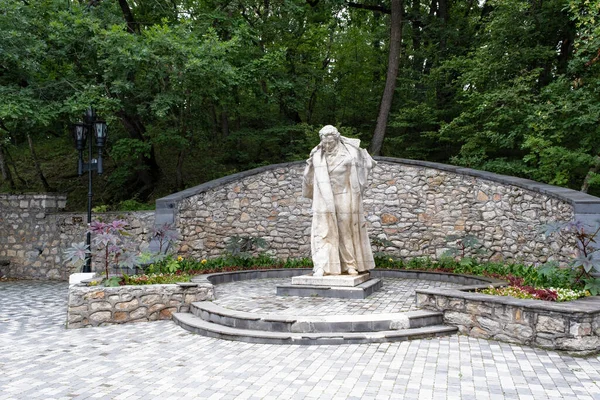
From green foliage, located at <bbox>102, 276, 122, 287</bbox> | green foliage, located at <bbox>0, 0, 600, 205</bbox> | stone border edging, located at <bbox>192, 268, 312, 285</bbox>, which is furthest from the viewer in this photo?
green foliage, located at <bbox>0, 0, 600, 205</bbox>

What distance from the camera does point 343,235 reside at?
795cm

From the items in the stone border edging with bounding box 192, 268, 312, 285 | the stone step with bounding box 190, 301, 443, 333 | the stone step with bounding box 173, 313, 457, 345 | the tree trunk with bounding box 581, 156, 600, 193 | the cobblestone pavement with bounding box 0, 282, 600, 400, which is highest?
the tree trunk with bounding box 581, 156, 600, 193

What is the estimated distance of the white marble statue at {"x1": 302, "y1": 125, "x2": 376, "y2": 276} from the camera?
25.5ft

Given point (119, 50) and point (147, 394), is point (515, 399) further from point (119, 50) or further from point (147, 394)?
point (119, 50)

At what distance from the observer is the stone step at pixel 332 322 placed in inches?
226

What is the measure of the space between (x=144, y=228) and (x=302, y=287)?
6.04 meters

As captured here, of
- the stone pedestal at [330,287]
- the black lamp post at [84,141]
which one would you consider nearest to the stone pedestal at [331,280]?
the stone pedestal at [330,287]

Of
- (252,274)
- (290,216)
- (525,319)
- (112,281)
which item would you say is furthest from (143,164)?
(525,319)

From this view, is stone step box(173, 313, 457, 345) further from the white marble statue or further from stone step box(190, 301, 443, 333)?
the white marble statue

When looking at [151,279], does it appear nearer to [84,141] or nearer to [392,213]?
[84,141]

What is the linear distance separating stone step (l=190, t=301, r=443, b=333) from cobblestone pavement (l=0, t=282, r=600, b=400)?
0.32 meters

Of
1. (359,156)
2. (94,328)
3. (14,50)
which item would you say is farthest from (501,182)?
(14,50)

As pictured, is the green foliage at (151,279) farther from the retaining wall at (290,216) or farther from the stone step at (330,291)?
the retaining wall at (290,216)

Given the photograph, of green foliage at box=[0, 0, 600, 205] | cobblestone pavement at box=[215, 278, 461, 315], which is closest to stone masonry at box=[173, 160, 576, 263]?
green foliage at box=[0, 0, 600, 205]
